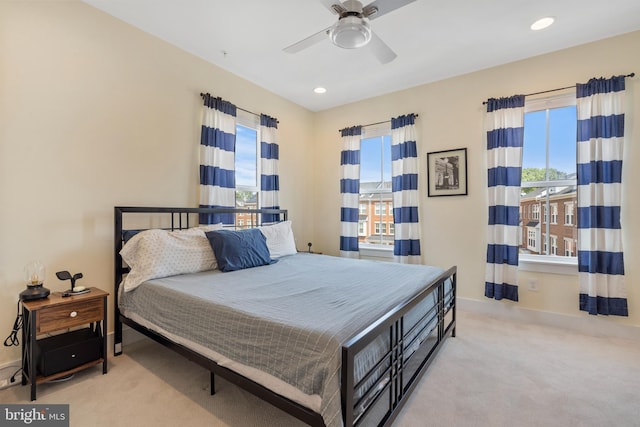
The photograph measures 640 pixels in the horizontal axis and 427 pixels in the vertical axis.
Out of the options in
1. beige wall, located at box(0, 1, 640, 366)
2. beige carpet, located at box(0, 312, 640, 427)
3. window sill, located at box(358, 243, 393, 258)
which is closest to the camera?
beige carpet, located at box(0, 312, 640, 427)

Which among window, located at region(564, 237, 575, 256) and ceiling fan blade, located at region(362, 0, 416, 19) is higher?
ceiling fan blade, located at region(362, 0, 416, 19)

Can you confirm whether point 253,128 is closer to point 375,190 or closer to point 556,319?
point 375,190

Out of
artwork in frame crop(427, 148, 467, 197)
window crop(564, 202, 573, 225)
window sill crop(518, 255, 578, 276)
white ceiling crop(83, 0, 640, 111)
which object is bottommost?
window sill crop(518, 255, 578, 276)

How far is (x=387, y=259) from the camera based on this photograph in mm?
4062

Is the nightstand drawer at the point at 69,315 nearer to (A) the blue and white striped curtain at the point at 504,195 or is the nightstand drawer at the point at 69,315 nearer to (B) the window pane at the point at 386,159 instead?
(B) the window pane at the point at 386,159

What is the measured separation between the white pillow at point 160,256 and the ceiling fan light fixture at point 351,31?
1.98m

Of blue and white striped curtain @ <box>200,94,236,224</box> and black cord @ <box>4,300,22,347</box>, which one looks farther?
blue and white striped curtain @ <box>200,94,236,224</box>

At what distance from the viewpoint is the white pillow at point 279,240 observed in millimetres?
3256

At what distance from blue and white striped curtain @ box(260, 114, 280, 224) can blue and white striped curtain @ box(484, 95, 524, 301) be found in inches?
102

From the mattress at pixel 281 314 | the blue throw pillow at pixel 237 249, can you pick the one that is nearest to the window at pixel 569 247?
the mattress at pixel 281 314

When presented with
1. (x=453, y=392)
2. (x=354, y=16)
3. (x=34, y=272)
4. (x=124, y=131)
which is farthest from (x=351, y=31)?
(x=34, y=272)

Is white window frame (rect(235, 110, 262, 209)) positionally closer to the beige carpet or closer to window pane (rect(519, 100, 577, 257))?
the beige carpet

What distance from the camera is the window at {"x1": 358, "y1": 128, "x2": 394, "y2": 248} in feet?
13.8

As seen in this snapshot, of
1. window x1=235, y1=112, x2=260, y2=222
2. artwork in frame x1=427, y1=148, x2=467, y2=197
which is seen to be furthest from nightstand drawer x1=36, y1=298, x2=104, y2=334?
artwork in frame x1=427, y1=148, x2=467, y2=197
